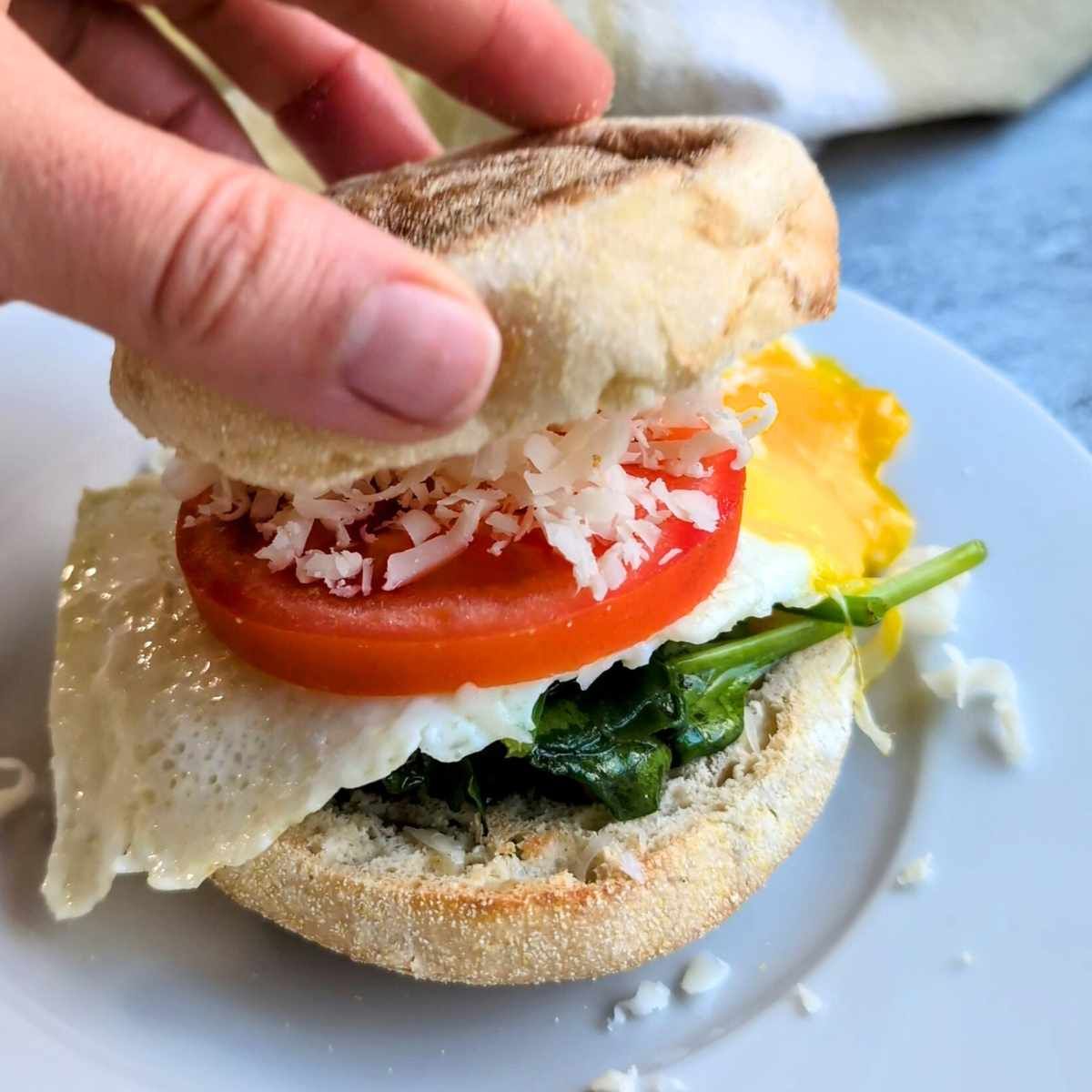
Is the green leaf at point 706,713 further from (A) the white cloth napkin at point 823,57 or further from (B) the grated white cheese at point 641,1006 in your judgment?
(A) the white cloth napkin at point 823,57

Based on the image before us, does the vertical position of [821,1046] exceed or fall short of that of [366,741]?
it falls short

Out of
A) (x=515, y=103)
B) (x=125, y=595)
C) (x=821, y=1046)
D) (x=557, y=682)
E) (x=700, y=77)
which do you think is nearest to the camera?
(x=821, y=1046)

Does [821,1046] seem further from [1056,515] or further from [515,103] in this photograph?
[515,103]

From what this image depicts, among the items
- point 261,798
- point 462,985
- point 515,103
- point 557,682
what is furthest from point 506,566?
point 515,103

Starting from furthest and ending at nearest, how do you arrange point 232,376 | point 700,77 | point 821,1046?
point 700,77, point 821,1046, point 232,376

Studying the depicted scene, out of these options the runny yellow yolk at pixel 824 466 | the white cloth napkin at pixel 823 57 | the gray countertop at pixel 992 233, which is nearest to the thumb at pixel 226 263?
the runny yellow yolk at pixel 824 466

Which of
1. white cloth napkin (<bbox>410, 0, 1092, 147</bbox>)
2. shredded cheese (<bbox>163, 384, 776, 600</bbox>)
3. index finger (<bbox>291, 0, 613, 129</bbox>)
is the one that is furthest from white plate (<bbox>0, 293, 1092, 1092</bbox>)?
white cloth napkin (<bbox>410, 0, 1092, 147</bbox>)

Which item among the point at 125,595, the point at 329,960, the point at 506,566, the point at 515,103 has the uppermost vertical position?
the point at 515,103

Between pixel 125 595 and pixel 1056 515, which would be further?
pixel 1056 515
